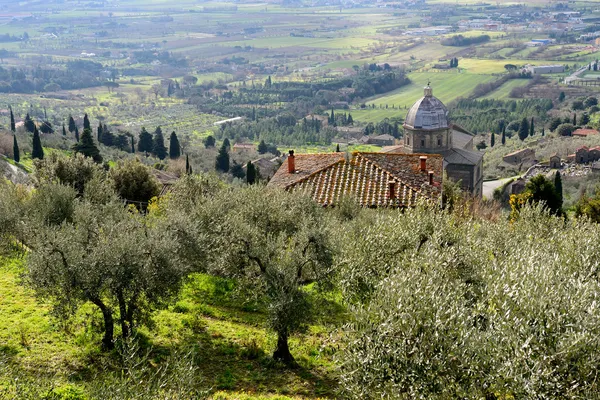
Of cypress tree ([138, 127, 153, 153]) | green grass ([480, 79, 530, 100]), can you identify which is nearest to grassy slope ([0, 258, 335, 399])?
cypress tree ([138, 127, 153, 153])

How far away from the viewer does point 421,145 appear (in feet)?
182

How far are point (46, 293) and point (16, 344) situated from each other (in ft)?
7.16

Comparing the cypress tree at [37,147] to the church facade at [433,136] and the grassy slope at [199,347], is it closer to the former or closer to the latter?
the church facade at [433,136]

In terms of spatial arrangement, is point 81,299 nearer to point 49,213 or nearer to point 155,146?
point 49,213

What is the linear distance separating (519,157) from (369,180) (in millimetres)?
60298

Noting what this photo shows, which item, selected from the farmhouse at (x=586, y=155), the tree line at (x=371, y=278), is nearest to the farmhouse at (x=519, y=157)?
the farmhouse at (x=586, y=155)

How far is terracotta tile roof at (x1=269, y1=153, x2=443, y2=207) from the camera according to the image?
26.5 m

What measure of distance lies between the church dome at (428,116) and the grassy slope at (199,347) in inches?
1449

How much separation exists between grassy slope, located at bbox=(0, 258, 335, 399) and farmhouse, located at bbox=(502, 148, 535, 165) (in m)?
67.6

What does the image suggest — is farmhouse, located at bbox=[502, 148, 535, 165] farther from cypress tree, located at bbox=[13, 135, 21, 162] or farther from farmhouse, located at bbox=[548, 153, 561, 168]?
cypress tree, located at bbox=[13, 135, 21, 162]

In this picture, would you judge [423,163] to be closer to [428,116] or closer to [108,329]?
[108,329]

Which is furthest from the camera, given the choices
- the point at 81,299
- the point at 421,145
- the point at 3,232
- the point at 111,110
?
the point at 111,110

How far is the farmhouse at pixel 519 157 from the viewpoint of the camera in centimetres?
8219

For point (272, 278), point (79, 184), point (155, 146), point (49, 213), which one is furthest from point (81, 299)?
point (155, 146)
